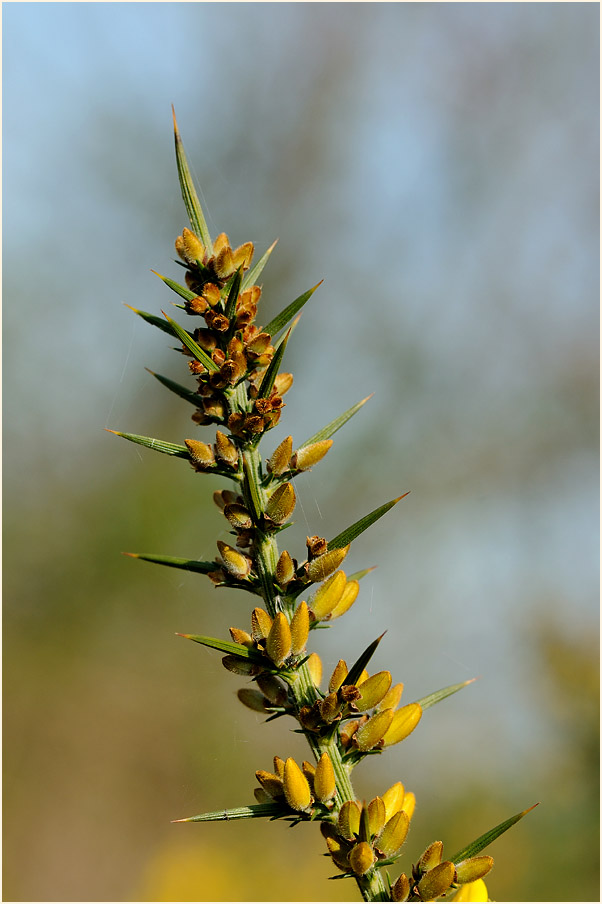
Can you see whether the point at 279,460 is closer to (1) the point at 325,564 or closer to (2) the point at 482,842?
(1) the point at 325,564

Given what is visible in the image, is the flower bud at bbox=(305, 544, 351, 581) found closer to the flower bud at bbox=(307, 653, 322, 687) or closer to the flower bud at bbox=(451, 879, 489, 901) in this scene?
the flower bud at bbox=(307, 653, 322, 687)

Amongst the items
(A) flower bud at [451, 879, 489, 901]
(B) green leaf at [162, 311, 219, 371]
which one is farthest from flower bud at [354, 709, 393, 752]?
(B) green leaf at [162, 311, 219, 371]

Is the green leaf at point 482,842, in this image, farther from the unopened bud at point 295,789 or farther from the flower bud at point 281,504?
the flower bud at point 281,504

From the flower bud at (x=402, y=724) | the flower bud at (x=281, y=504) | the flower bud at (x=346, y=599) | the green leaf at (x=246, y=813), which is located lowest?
the green leaf at (x=246, y=813)

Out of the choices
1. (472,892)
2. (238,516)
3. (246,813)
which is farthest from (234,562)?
(472,892)

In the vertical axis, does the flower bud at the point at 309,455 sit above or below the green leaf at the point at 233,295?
Result: below

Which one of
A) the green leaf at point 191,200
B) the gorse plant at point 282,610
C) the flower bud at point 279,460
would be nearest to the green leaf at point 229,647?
the gorse plant at point 282,610
